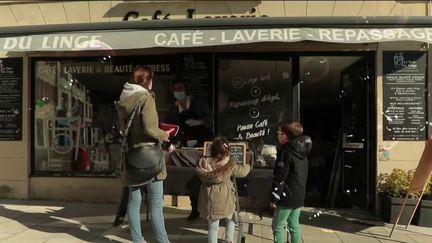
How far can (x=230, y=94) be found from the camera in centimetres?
836

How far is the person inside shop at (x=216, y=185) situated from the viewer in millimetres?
5453

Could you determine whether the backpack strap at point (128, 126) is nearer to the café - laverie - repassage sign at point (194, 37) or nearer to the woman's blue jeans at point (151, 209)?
the woman's blue jeans at point (151, 209)

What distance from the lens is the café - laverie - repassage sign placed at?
628cm

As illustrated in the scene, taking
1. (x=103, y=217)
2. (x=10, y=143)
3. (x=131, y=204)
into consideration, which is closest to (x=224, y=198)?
(x=131, y=204)

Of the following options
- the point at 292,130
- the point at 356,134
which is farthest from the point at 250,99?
the point at 292,130

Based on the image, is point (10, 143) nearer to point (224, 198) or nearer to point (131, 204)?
point (131, 204)

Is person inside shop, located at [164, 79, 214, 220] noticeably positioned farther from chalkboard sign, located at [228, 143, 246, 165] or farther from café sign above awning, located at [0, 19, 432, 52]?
chalkboard sign, located at [228, 143, 246, 165]

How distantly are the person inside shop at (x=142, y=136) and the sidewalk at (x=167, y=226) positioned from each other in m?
0.78

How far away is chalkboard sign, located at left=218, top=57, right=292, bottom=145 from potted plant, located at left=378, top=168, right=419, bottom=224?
1.81 metres

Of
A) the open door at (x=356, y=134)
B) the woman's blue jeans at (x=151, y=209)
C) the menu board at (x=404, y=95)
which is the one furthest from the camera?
the open door at (x=356, y=134)

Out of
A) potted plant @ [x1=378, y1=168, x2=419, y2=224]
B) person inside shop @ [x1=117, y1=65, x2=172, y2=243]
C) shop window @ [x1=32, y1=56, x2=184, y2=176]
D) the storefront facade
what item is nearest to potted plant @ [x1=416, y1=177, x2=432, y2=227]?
potted plant @ [x1=378, y1=168, x2=419, y2=224]

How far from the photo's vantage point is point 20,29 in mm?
7031

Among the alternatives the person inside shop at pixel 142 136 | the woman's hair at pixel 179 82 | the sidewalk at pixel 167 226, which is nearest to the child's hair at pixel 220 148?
the person inside shop at pixel 142 136

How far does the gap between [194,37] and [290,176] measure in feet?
7.06
